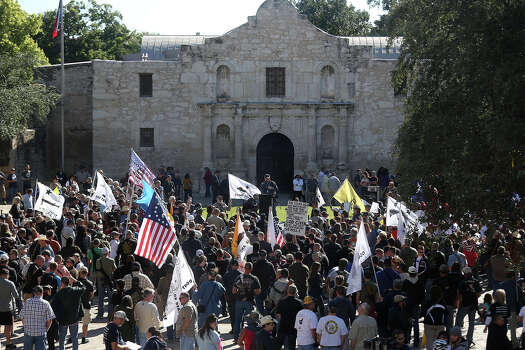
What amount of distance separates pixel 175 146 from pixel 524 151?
2693cm

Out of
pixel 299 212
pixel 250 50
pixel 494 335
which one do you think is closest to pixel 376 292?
pixel 494 335

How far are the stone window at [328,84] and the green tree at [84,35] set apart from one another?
95.8 feet

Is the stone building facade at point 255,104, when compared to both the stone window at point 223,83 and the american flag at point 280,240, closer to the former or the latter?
the stone window at point 223,83

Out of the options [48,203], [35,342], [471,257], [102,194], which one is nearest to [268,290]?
[35,342]

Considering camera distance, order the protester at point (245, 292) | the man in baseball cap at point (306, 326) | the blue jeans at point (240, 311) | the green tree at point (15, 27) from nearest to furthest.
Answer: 1. the man in baseball cap at point (306, 326)
2. the protester at point (245, 292)
3. the blue jeans at point (240, 311)
4. the green tree at point (15, 27)

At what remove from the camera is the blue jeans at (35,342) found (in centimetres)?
1518

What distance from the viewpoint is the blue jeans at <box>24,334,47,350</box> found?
598 inches

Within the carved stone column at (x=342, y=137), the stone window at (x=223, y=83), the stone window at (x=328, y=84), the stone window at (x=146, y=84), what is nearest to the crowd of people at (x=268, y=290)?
the carved stone column at (x=342, y=137)

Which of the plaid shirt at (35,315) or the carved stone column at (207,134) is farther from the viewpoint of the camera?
the carved stone column at (207,134)

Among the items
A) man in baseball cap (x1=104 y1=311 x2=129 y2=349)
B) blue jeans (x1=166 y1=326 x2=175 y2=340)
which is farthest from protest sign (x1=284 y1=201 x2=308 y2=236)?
man in baseball cap (x1=104 y1=311 x2=129 y2=349)

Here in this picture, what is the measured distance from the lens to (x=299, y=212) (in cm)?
2205

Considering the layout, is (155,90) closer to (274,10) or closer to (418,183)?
(274,10)

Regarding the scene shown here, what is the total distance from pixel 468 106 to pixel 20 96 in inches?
1035

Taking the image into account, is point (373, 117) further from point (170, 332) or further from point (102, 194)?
point (170, 332)
